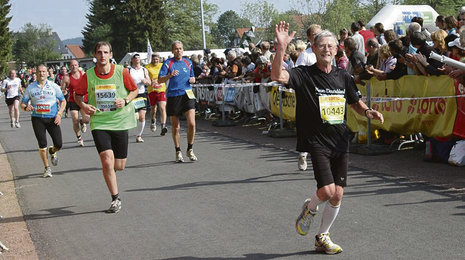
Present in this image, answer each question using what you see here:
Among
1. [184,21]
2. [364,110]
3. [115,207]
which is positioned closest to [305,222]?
[364,110]

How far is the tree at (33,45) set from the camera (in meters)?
147

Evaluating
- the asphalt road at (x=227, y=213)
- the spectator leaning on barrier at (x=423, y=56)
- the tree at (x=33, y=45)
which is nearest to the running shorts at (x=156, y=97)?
the asphalt road at (x=227, y=213)

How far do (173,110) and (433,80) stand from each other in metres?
4.63

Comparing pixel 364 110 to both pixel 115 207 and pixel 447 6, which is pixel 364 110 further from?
pixel 447 6

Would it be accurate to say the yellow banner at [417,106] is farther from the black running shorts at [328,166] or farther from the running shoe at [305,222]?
the running shoe at [305,222]

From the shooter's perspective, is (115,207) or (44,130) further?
(44,130)

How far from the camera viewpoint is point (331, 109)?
5621mm

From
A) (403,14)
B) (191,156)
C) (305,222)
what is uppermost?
(403,14)

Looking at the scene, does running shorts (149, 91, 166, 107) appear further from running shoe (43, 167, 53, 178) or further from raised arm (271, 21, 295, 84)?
raised arm (271, 21, 295, 84)

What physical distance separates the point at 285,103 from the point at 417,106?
463 cm

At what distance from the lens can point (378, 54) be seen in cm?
1178

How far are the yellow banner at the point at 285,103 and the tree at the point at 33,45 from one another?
443 ft

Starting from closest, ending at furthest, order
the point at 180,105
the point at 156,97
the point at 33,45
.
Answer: the point at 180,105 < the point at 156,97 < the point at 33,45

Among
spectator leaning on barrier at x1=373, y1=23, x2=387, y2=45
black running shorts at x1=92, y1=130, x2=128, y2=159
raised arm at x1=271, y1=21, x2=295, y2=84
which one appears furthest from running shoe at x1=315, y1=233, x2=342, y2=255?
spectator leaning on barrier at x1=373, y1=23, x2=387, y2=45
